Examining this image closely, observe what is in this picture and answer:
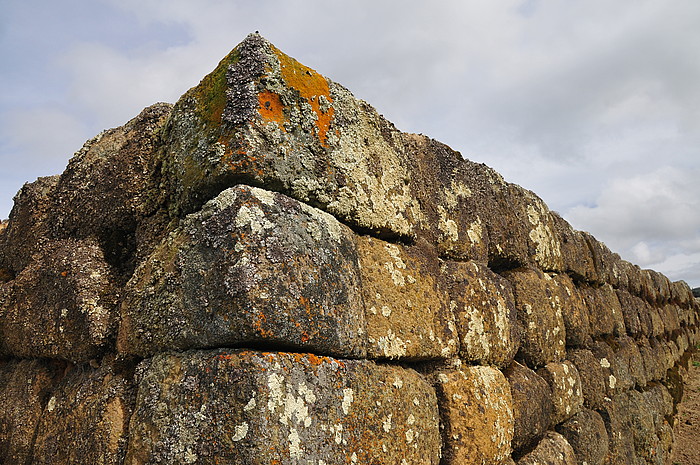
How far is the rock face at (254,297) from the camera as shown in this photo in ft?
4.93

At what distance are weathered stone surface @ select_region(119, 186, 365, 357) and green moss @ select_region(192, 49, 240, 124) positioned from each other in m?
0.33

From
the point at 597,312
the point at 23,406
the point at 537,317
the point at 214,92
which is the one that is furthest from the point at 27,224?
the point at 597,312

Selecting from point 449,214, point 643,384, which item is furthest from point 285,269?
point 643,384

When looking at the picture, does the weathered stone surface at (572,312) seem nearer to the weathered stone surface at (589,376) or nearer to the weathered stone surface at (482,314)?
the weathered stone surface at (589,376)

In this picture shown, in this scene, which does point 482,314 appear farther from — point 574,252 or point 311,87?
point 574,252

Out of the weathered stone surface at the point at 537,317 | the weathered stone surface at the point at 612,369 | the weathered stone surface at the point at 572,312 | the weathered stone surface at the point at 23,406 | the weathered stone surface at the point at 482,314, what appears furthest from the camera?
the weathered stone surface at the point at 612,369

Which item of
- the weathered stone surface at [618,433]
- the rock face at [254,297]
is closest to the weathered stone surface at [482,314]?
the rock face at [254,297]

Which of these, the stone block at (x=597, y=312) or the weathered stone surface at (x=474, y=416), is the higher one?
the stone block at (x=597, y=312)

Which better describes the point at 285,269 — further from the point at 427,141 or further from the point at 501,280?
the point at 501,280

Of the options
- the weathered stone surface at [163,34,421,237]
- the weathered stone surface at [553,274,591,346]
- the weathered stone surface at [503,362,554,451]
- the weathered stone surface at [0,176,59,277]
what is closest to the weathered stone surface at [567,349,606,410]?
the weathered stone surface at [553,274,591,346]

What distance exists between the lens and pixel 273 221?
1.62 meters

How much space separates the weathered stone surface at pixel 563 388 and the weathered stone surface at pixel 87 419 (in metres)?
2.77

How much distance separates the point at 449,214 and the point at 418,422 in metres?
1.24

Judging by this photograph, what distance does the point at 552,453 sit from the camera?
3211 mm
